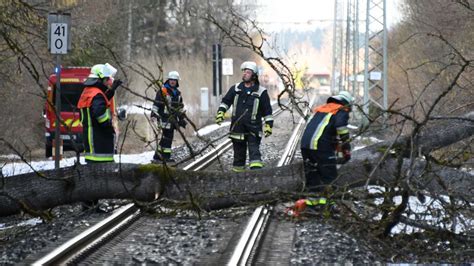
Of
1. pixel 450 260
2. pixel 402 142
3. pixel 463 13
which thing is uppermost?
pixel 463 13

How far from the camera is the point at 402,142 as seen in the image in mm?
9977

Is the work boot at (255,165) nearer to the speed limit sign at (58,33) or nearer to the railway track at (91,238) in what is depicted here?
the railway track at (91,238)

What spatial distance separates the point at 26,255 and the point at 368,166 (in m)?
4.48

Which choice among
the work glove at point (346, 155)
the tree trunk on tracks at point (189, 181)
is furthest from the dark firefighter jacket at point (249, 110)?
the work glove at point (346, 155)

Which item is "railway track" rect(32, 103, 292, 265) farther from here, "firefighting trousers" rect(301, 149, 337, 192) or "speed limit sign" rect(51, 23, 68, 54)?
"speed limit sign" rect(51, 23, 68, 54)

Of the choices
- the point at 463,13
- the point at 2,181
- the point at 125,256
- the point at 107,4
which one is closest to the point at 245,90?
the point at 2,181

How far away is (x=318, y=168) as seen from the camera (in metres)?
10.3

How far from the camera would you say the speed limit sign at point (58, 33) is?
1334 cm

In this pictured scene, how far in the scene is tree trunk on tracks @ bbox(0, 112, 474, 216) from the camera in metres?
9.98

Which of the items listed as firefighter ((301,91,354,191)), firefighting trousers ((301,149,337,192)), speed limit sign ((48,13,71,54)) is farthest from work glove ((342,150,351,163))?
speed limit sign ((48,13,71,54))

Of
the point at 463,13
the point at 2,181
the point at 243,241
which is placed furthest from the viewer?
the point at 463,13

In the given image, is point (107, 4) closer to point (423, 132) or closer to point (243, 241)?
point (423, 132)

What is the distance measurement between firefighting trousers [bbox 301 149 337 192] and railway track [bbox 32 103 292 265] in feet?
7.01

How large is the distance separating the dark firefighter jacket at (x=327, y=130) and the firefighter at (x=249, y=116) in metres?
2.58
